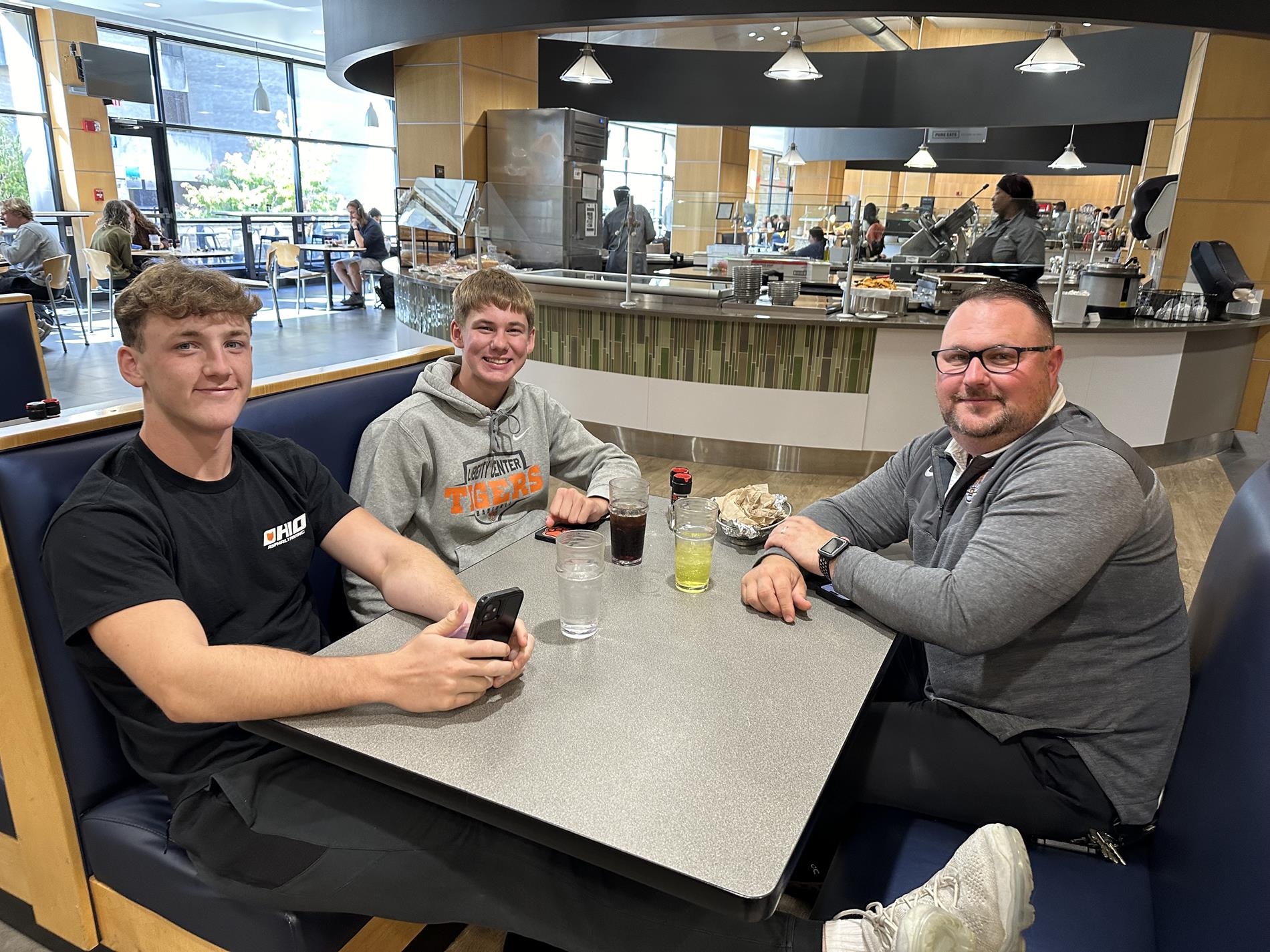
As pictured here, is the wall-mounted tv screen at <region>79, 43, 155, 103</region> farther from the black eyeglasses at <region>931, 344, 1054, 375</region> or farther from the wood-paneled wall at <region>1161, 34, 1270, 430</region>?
the black eyeglasses at <region>931, 344, 1054, 375</region>

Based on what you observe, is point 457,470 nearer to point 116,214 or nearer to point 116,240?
point 116,240

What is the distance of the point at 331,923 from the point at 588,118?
7561 mm

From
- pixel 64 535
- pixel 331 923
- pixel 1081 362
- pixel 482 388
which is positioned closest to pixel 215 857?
pixel 331 923

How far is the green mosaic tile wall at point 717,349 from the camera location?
4.74m

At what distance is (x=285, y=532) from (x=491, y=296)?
0.79 meters

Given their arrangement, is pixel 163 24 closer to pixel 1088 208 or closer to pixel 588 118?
pixel 588 118

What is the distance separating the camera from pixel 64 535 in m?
1.21

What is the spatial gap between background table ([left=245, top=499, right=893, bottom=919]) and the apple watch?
72mm

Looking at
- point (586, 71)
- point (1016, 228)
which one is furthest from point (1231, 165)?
point (586, 71)

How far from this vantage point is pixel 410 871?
121 cm

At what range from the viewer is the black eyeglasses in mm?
1516

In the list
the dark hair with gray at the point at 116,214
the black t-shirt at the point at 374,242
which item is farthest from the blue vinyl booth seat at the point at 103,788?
the black t-shirt at the point at 374,242

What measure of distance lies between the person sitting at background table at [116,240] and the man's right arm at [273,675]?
325 inches

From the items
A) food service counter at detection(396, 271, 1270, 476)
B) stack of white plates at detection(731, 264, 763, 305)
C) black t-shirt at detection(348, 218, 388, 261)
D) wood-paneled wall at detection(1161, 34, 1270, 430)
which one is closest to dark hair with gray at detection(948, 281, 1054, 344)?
food service counter at detection(396, 271, 1270, 476)
